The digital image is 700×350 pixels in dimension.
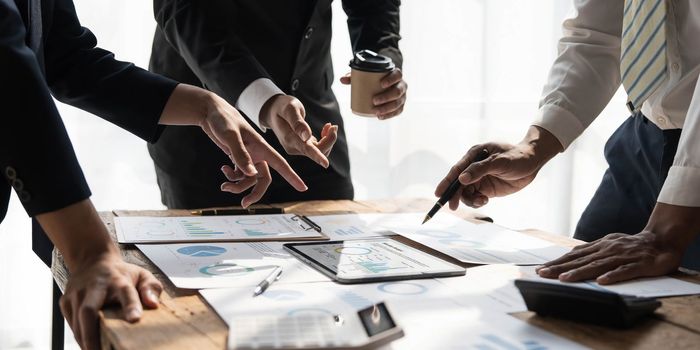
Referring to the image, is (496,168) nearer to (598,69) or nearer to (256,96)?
(598,69)

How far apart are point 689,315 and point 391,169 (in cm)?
212

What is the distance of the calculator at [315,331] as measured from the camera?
783mm

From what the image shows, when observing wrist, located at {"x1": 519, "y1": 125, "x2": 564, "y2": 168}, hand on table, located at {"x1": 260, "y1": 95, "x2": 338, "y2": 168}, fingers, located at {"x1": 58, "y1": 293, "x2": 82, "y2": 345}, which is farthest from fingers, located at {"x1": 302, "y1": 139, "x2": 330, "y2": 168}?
fingers, located at {"x1": 58, "y1": 293, "x2": 82, "y2": 345}

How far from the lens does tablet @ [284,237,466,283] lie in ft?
3.66

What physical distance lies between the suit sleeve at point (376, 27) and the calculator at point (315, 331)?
1245 mm

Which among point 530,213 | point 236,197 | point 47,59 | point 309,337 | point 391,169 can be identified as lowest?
point 530,213

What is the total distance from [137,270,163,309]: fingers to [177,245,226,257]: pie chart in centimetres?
20

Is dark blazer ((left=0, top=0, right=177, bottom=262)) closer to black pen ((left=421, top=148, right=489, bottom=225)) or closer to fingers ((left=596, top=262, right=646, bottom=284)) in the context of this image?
black pen ((left=421, top=148, right=489, bottom=225))

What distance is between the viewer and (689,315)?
971 millimetres

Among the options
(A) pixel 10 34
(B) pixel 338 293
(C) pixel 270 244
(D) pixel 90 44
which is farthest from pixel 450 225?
(A) pixel 10 34

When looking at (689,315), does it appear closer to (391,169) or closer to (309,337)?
(309,337)

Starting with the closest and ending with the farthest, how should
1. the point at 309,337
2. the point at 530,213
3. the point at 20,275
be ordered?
the point at 309,337
the point at 20,275
the point at 530,213

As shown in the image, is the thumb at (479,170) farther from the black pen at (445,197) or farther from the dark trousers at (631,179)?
the dark trousers at (631,179)

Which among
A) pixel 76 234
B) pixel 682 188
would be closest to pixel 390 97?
pixel 682 188
